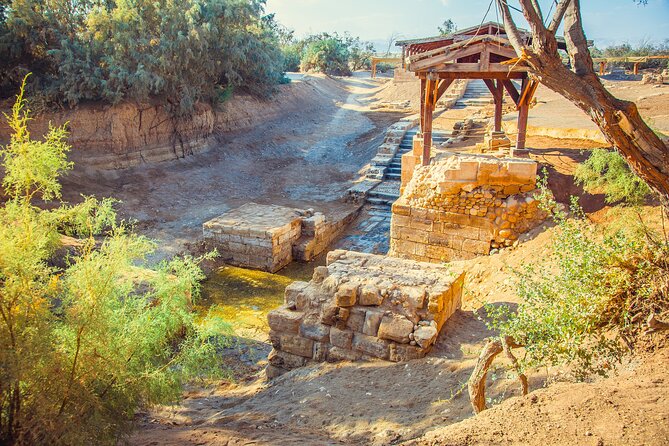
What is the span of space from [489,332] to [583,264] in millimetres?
2957

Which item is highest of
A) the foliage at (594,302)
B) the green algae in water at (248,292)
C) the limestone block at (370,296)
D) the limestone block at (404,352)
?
the foliage at (594,302)

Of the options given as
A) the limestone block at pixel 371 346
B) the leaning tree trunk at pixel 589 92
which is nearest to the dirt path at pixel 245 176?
the limestone block at pixel 371 346

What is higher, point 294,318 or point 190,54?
point 190,54

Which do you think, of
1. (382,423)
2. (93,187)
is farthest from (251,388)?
(93,187)

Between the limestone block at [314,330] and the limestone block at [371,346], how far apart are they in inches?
16.5

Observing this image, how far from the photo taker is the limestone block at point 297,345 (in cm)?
664

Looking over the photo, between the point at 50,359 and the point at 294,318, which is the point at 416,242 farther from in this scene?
the point at 50,359

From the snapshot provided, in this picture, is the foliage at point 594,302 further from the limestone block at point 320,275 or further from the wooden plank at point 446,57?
the wooden plank at point 446,57

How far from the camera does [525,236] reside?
9.30 m

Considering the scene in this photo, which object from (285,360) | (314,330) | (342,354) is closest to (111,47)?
(285,360)

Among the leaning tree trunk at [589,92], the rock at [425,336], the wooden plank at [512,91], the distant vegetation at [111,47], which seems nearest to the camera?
the leaning tree trunk at [589,92]

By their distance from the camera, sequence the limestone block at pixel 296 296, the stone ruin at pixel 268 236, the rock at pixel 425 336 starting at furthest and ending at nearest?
the stone ruin at pixel 268 236, the limestone block at pixel 296 296, the rock at pixel 425 336

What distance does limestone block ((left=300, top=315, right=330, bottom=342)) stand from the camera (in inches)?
257

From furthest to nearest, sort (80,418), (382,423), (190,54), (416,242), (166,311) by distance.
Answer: (190,54)
(416,242)
(166,311)
(382,423)
(80,418)
